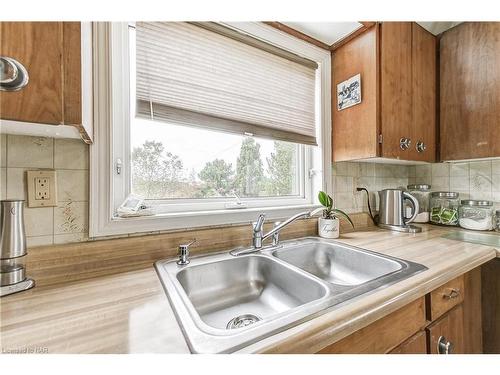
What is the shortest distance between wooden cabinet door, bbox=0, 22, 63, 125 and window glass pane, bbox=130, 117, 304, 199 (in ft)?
1.71

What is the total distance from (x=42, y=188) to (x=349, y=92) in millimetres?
1509

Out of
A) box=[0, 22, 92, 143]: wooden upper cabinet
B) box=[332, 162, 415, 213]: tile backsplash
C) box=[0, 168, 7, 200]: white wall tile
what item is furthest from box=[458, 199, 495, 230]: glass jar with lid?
box=[0, 168, 7, 200]: white wall tile

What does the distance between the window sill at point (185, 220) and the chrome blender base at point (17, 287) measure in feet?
0.64

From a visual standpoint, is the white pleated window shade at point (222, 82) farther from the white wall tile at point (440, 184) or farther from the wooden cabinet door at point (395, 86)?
the white wall tile at point (440, 184)

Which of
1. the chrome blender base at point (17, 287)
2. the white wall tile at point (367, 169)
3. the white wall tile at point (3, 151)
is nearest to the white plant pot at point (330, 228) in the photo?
the white wall tile at point (367, 169)

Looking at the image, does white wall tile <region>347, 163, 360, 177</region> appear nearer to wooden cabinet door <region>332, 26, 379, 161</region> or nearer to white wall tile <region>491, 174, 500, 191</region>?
wooden cabinet door <region>332, 26, 379, 161</region>

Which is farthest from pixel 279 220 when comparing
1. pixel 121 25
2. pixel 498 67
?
pixel 498 67

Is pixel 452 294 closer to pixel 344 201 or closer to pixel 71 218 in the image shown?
pixel 344 201

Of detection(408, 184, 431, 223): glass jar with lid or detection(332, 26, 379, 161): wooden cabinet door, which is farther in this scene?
detection(408, 184, 431, 223): glass jar with lid

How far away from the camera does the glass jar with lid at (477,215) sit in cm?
135

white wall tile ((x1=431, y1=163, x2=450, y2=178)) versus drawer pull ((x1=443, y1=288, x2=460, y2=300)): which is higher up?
white wall tile ((x1=431, y1=163, x2=450, y2=178))

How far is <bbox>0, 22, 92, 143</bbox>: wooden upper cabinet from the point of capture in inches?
16.4
